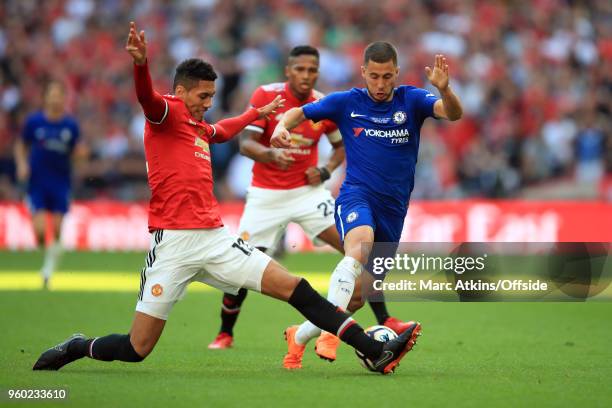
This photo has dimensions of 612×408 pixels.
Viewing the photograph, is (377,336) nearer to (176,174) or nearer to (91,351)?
(176,174)

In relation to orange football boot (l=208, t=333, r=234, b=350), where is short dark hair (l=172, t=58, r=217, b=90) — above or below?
above

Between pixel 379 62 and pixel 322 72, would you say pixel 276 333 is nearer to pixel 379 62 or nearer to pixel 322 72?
pixel 379 62

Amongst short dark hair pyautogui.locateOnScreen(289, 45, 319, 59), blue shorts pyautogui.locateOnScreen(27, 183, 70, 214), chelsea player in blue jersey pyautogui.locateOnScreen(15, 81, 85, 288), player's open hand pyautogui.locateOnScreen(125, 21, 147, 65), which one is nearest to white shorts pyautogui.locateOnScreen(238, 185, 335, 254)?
short dark hair pyautogui.locateOnScreen(289, 45, 319, 59)

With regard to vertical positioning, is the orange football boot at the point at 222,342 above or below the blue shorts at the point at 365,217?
below

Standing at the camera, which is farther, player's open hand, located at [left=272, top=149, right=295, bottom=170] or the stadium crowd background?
the stadium crowd background

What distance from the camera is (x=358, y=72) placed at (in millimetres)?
25359

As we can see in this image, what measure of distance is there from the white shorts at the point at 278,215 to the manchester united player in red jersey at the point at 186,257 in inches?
109

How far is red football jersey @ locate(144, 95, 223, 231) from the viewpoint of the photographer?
843 cm

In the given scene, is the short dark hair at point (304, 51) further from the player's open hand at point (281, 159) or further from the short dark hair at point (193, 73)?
the short dark hair at point (193, 73)

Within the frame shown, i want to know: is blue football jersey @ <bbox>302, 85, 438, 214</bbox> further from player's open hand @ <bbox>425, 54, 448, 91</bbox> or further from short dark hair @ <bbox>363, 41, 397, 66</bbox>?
player's open hand @ <bbox>425, 54, 448, 91</bbox>

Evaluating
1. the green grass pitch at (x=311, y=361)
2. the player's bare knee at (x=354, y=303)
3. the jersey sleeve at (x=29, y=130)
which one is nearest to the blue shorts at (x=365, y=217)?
the player's bare knee at (x=354, y=303)

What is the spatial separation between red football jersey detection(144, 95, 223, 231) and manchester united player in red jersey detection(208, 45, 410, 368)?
253 centimetres

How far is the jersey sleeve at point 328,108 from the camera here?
934cm

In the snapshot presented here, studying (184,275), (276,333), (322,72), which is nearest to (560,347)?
(276,333)
